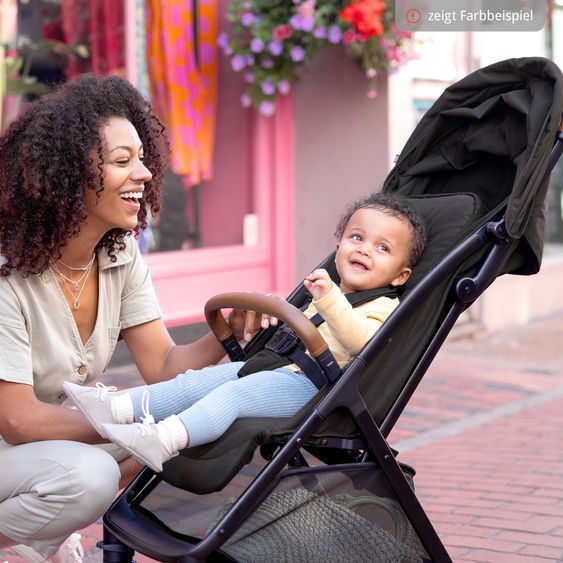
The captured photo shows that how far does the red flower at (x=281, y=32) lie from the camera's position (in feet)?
21.7

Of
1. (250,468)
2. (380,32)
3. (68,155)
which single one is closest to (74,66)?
(380,32)

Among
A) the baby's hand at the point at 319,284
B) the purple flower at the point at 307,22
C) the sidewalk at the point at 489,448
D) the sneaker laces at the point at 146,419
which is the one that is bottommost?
the sidewalk at the point at 489,448

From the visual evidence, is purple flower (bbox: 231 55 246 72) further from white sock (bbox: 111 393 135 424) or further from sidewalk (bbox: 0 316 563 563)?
white sock (bbox: 111 393 135 424)

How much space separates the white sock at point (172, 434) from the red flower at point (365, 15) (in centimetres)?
429

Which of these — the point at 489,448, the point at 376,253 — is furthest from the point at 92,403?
the point at 489,448

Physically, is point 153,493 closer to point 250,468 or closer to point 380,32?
point 250,468

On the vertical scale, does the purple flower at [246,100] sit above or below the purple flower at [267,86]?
below

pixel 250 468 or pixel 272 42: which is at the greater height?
pixel 272 42

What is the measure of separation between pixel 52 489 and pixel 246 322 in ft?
2.41

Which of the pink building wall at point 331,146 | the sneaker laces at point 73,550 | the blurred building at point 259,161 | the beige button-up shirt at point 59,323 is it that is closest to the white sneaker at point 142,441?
the beige button-up shirt at point 59,323

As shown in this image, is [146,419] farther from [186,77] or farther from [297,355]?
[186,77]

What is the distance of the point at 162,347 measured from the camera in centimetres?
342

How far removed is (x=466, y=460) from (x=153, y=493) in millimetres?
2342

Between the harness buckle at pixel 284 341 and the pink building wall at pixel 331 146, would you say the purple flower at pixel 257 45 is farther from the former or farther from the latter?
the harness buckle at pixel 284 341
